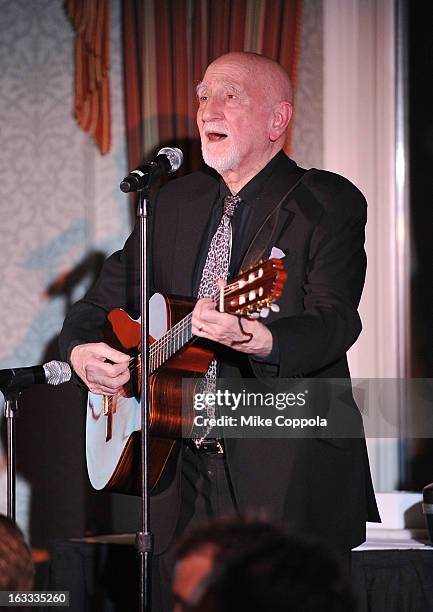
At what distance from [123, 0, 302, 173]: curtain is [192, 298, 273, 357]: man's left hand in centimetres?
186

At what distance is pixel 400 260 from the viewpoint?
4.22 metres

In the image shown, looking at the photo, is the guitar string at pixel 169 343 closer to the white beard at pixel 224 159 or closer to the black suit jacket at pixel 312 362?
the black suit jacket at pixel 312 362

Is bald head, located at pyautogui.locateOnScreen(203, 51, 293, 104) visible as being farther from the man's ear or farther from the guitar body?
the guitar body

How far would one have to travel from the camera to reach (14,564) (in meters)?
1.64

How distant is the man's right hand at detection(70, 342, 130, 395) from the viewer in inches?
114

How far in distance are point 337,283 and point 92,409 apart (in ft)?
3.20

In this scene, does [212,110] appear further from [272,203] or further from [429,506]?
[429,506]

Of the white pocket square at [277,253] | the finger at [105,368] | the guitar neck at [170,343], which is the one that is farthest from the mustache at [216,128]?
the finger at [105,368]

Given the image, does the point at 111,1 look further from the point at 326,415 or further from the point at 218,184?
the point at 326,415

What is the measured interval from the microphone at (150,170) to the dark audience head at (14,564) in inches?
44.7

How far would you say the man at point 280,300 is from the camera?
2602 millimetres

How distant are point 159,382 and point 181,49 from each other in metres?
1.92

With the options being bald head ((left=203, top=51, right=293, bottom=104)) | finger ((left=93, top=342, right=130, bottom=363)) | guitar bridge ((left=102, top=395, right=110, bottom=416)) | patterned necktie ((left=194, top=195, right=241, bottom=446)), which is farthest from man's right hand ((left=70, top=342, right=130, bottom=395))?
bald head ((left=203, top=51, right=293, bottom=104))

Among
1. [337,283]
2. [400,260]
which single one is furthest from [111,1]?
[337,283]
